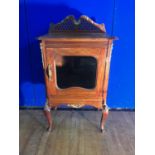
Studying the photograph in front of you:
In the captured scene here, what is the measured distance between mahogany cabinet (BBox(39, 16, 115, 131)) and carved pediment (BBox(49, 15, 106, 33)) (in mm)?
319

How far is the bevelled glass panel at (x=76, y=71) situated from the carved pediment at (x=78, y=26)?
A: 44 centimetres

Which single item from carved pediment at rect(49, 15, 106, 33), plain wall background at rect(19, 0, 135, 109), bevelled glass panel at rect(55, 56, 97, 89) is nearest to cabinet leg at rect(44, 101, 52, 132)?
bevelled glass panel at rect(55, 56, 97, 89)

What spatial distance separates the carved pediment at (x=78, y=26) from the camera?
1.91 m

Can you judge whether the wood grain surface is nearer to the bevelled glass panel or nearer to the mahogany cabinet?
the mahogany cabinet

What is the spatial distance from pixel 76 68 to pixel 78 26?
1.59 feet

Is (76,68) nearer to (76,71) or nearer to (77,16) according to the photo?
(76,71)

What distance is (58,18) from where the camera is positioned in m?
2.01

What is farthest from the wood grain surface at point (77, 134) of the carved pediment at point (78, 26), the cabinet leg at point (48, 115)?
the carved pediment at point (78, 26)

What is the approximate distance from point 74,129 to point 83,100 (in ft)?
0.89

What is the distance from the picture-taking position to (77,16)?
1.99 m

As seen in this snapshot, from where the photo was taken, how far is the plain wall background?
1.97 m
